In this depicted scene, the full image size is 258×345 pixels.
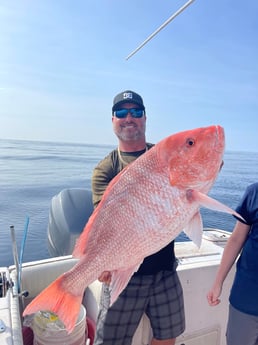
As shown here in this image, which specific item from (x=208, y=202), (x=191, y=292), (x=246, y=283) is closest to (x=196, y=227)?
(x=208, y=202)

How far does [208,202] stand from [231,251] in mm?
1070

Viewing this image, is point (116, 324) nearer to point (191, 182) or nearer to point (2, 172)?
point (191, 182)

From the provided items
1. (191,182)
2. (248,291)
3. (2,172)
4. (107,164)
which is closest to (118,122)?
(107,164)

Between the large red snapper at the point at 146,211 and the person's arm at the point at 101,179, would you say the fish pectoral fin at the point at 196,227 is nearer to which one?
the large red snapper at the point at 146,211

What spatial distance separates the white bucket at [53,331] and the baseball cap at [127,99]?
1.63 meters

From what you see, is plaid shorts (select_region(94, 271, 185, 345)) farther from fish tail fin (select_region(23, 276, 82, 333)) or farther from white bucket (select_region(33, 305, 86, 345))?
→ fish tail fin (select_region(23, 276, 82, 333))

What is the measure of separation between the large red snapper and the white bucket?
1145mm

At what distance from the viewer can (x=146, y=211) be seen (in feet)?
3.84

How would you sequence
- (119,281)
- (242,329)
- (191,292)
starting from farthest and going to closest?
(191,292)
(242,329)
(119,281)

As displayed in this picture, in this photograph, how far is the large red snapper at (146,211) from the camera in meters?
1.16

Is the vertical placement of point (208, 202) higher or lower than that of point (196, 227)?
higher

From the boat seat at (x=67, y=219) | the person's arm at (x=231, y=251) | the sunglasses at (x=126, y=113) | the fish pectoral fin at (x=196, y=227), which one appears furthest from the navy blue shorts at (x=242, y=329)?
the boat seat at (x=67, y=219)

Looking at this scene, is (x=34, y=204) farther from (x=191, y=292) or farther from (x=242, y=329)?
(x=242, y=329)

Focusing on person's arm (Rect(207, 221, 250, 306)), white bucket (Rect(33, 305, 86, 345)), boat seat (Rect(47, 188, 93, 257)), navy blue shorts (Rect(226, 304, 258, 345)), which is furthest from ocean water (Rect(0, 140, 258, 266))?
navy blue shorts (Rect(226, 304, 258, 345))
